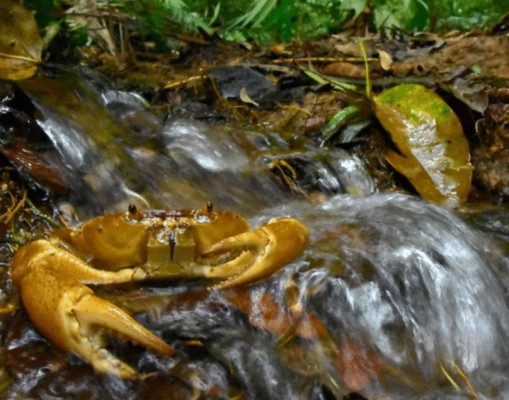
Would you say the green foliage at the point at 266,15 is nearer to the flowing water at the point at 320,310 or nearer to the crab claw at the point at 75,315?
the flowing water at the point at 320,310

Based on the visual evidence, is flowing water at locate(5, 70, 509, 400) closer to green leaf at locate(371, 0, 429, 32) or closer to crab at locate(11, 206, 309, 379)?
crab at locate(11, 206, 309, 379)

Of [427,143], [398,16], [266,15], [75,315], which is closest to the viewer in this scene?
[75,315]

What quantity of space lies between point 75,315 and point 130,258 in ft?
1.37

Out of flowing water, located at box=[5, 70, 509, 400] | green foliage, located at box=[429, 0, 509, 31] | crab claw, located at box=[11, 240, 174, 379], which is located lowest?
flowing water, located at box=[5, 70, 509, 400]

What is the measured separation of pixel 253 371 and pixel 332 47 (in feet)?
11.4

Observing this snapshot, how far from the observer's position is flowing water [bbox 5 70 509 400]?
77.4 inches

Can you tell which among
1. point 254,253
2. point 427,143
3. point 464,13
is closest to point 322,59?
point 427,143

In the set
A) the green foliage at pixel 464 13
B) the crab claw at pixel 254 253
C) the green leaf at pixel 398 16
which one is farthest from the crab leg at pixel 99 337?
the green foliage at pixel 464 13

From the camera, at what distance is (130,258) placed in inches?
88.1

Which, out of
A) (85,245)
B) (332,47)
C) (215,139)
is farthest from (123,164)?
(332,47)

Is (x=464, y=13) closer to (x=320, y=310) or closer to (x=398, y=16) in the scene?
(x=398, y=16)

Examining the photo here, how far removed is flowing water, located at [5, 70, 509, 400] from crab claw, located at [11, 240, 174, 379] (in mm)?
60

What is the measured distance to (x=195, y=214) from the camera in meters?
2.29

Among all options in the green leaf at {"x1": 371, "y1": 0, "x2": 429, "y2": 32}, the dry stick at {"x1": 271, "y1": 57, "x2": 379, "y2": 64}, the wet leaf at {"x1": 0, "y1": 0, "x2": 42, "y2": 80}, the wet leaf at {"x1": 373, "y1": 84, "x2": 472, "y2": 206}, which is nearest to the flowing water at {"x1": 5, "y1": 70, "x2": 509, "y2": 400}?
the wet leaf at {"x1": 373, "y1": 84, "x2": 472, "y2": 206}
